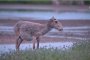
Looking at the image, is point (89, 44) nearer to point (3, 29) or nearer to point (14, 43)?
point (14, 43)

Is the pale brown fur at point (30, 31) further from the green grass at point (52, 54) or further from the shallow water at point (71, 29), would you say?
the shallow water at point (71, 29)

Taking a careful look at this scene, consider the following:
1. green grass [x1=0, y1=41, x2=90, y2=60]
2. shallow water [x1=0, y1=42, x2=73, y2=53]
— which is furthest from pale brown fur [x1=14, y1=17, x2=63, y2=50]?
green grass [x1=0, y1=41, x2=90, y2=60]

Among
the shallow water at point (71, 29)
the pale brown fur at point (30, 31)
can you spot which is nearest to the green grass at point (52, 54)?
the pale brown fur at point (30, 31)

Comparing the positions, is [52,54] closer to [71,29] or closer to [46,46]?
[46,46]

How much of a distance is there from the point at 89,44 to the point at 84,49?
0.50 m

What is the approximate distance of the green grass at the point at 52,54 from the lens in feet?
29.2

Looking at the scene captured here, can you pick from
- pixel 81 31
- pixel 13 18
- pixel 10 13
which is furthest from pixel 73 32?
pixel 10 13

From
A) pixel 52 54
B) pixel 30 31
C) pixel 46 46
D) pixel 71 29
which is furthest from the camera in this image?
pixel 71 29

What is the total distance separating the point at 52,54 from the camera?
9.22m

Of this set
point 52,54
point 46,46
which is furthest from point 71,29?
point 52,54

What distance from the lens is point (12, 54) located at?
9086mm

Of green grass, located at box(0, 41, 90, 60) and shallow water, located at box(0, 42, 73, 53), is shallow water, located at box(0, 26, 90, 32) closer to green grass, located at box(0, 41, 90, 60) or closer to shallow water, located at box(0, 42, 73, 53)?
shallow water, located at box(0, 42, 73, 53)

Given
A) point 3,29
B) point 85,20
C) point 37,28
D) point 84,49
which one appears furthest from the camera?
point 85,20

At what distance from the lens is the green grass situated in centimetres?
890
